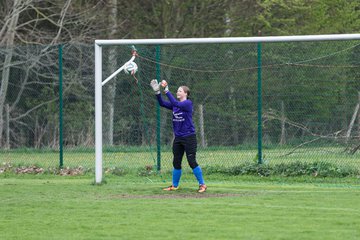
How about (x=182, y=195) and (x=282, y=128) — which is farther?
(x=282, y=128)

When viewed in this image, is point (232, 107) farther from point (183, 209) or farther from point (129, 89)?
→ point (183, 209)

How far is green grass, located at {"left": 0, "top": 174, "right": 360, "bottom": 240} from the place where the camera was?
11.2 m

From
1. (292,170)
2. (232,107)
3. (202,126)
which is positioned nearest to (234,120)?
(232,107)

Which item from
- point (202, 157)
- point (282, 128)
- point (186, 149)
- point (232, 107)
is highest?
point (232, 107)

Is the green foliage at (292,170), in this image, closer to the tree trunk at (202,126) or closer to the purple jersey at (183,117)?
the tree trunk at (202,126)

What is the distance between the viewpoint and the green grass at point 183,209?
11188mm

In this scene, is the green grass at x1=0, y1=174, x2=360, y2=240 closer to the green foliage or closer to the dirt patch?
the dirt patch

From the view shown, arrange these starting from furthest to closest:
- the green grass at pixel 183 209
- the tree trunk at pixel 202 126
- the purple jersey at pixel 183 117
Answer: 1. the tree trunk at pixel 202 126
2. the purple jersey at pixel 183 117
3. the green grass at pixel 183 209

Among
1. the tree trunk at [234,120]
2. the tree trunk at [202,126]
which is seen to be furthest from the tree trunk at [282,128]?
the tree trunk at [202,126]

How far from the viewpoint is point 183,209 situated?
13.4 meters

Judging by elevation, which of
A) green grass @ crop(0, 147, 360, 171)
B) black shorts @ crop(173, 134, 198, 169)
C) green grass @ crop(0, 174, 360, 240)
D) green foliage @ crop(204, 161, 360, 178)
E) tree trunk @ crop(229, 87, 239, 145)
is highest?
tree trunk @ crop(229, 87, 239, 145)

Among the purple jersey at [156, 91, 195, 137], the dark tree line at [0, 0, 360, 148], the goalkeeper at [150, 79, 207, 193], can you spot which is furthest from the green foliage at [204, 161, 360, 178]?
the purple jersey at [156, 91, 195, 137]

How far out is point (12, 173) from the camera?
20.4 meters

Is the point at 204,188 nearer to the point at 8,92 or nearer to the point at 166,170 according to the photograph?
the point at 166,170
